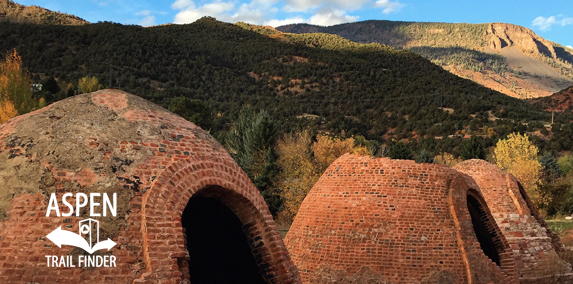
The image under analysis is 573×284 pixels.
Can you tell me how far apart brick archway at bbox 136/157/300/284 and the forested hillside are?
41.5 metres

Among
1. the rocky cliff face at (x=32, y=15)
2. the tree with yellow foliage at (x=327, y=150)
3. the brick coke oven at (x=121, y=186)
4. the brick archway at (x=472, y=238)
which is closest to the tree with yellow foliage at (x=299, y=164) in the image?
the tree with yellow foliage at (x=327, y=150)

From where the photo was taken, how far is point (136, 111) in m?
6.38

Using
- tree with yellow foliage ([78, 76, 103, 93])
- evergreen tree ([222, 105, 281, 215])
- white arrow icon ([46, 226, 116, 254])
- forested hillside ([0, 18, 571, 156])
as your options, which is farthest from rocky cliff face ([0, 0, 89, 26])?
white arrow icon ([46, 226, 116, 254])

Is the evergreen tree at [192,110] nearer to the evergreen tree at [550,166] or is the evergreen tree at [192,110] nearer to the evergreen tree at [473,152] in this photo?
the evergreen tree at [473,152]

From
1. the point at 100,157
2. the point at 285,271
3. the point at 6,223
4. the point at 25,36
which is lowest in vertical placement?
the point at 285,271

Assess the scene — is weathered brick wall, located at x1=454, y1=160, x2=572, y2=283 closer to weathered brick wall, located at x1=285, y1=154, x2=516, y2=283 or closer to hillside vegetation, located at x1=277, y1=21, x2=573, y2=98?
weathered brick wall, located at x1=285, y1=154, x2=516, y2=283

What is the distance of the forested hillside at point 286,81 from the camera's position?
54.7m

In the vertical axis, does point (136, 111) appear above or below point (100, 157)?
above

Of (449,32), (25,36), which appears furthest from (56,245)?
(449,32)

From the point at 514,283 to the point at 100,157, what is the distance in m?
10.5

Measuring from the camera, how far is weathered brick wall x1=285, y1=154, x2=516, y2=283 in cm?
1027

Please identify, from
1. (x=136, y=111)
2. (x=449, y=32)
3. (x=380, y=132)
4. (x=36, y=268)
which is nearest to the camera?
(x=36, y=268)

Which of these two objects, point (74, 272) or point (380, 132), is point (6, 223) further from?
point (380, 132)

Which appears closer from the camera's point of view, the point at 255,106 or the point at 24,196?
the point at 24,196
